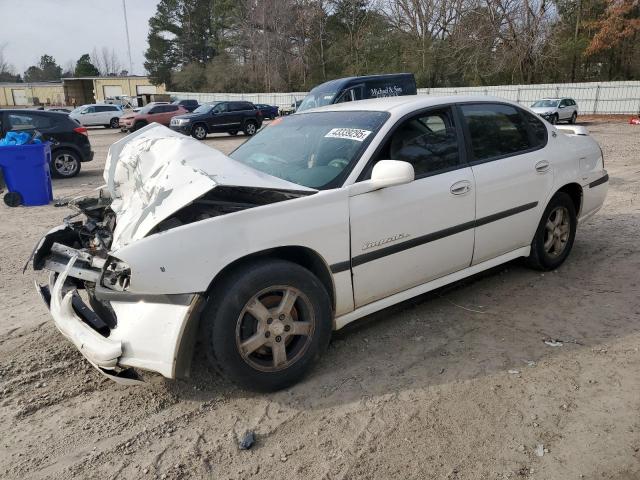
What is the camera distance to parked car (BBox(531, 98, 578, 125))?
24250 mm

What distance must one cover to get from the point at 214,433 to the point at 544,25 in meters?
40.5

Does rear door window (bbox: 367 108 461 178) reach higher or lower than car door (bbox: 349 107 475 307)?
higher

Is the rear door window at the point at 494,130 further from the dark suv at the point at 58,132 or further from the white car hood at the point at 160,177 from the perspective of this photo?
the dark suv at the point at 58,132

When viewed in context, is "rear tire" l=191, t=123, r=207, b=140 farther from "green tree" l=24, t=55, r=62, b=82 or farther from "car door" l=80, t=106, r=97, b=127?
"green tree" l=24, t=55, r=62, b=82

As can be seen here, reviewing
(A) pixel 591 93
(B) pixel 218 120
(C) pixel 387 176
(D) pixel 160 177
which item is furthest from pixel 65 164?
(A) pixel 591 93

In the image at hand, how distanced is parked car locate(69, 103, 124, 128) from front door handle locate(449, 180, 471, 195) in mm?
31976

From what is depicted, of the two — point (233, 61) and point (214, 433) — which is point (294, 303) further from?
point (233, 61)

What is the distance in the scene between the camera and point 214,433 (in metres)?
2.63

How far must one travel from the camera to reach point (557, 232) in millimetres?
4637

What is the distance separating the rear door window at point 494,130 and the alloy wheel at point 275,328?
1.89 m

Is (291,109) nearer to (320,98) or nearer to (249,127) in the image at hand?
(249,127)

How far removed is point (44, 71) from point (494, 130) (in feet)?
398

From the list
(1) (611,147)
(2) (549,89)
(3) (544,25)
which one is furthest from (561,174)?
(3) (544,25)

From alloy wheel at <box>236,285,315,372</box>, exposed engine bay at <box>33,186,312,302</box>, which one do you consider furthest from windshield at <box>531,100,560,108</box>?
alloy wheel at <box>236,285,315,372</box>
